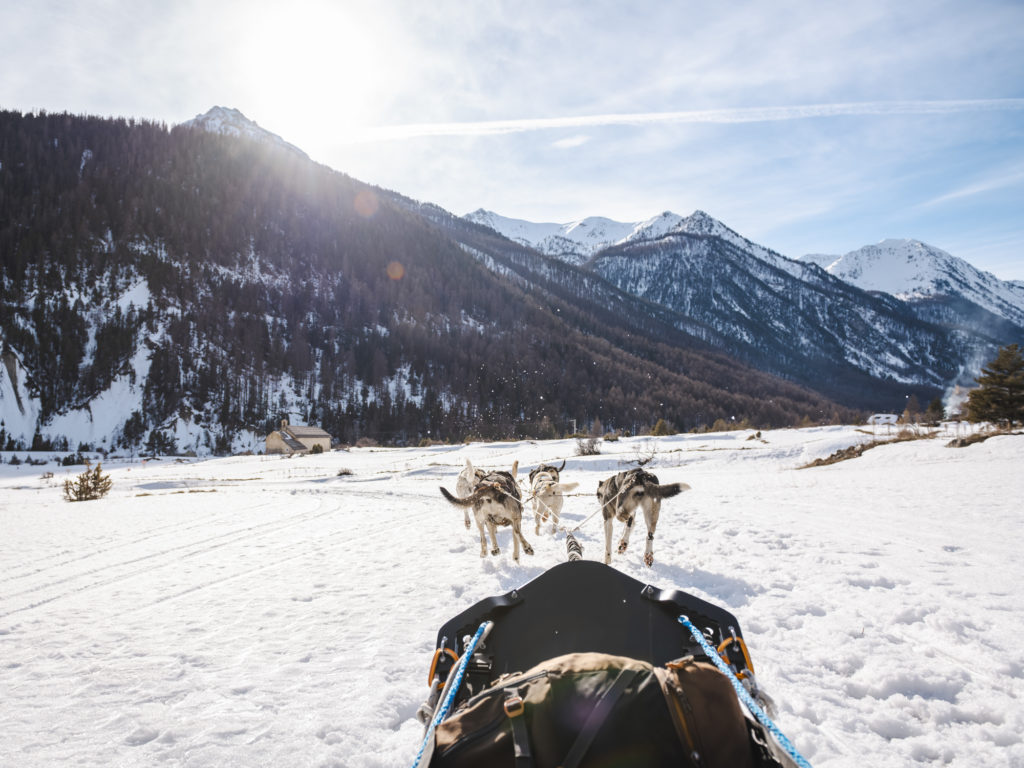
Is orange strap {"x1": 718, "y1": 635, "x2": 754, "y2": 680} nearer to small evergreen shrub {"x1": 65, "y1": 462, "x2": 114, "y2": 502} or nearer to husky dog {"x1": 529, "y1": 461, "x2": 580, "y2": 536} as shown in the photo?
husky dog {"x1": 529, "y1": 461, "x2": 580, "y2": 536}

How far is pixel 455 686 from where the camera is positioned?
7.17 feet

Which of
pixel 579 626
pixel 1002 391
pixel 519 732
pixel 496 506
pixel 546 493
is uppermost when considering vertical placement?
pixel 1002 391

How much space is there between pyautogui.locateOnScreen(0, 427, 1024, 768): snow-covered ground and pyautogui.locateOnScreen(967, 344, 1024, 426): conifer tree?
12.0 meters

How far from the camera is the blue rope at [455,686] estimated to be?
1.76 metres

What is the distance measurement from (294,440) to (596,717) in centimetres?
8107

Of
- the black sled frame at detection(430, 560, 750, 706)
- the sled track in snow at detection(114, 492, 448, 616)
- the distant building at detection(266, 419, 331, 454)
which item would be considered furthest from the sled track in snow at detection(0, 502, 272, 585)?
the distant building at detection(266, 419, 331, 454)

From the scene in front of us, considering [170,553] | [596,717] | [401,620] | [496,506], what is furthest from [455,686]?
[170,553]

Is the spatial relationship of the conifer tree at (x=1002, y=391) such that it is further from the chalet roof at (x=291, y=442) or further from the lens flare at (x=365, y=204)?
the lens flare at (x=365, y=204)

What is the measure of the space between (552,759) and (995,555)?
Answer: 827cm

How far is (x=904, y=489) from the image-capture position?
11883 mm

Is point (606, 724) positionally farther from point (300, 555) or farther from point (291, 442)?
point (291, 442)

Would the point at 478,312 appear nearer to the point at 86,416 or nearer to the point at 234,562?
the point at 86,416

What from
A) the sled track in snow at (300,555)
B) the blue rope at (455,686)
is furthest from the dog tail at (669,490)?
the sled track in snow at (300,555)

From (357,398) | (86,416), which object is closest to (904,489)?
(357,398)
